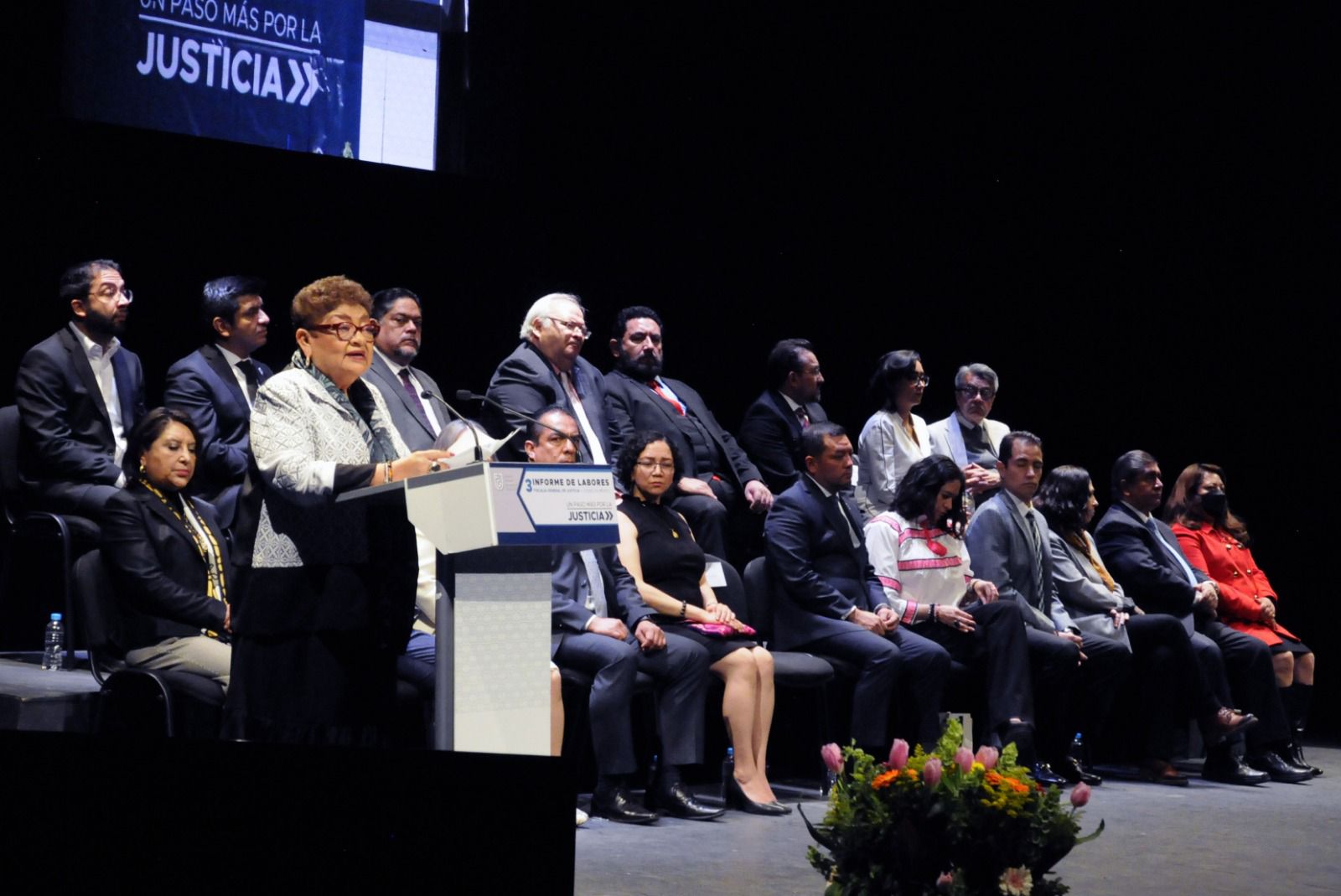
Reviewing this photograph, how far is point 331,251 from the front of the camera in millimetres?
5855

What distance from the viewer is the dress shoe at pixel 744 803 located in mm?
4676

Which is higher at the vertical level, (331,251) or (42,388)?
(331,251)

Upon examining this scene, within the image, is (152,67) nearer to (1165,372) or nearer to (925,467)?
(925,467)

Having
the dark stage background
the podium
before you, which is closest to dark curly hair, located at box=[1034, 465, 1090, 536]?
the dark stage background

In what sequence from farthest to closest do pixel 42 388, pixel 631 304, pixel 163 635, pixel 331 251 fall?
pixel 631 304, pixel 331 251, pixel 42 388, pixel 163 635

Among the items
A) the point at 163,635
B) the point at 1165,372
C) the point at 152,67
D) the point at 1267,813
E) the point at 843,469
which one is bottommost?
the point at 1267,813

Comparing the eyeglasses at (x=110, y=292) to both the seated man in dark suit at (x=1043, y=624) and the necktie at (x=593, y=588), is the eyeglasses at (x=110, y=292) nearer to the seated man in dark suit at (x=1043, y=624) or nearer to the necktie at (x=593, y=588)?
the necktie at (x=593, y=588)

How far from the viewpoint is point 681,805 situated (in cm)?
457

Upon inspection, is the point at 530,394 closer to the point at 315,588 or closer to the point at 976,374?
the point at 315,588

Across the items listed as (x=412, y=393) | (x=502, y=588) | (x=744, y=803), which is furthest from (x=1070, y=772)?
(x=502, y=588)

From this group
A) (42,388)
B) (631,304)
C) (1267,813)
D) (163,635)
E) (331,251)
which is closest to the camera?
(163,635)

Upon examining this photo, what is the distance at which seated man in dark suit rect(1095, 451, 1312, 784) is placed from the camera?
237 inches

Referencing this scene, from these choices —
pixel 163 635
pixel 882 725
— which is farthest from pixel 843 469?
pixel 163 635

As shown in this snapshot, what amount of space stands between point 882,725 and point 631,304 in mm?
2407
